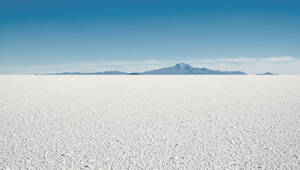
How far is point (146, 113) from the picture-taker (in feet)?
20.4

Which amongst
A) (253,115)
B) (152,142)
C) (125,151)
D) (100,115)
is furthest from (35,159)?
(253,115)

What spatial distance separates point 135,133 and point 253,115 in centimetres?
331

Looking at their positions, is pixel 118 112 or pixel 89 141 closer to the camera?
pixel 89 141

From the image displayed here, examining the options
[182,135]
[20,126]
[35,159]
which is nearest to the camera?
[35,159]

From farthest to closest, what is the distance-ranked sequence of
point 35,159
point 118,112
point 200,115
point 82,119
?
point 118,112 < point 200,115 < point 82,119 < point 35,159

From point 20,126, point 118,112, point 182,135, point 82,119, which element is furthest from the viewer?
point 118,112

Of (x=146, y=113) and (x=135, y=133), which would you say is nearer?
(x=135, y=133)

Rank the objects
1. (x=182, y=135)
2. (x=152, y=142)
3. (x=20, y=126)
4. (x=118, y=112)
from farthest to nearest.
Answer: (x=118, y=112) → (x=20, y=126) → (x=182, y=135) → (x=152, y=142)

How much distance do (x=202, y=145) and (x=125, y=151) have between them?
1209mm

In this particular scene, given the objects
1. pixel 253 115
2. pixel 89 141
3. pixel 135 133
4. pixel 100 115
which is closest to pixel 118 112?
pixel 100 115

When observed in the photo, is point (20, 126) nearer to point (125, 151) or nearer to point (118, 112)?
point (118, 112)

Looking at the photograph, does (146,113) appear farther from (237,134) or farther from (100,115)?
(237,134)

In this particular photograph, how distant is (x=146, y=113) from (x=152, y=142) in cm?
246

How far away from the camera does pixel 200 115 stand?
233 inches
